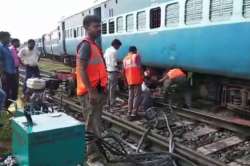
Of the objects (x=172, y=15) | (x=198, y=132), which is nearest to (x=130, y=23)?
(x=172, y=15)

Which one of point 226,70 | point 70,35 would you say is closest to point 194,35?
point 226,70

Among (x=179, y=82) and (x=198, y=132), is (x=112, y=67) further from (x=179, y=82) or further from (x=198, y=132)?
(x=198, y=132)

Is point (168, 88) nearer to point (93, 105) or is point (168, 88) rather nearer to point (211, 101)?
point (211, 101)

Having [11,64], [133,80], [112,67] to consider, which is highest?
[11,64]

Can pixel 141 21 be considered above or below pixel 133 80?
above

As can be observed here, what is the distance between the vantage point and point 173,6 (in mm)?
11328

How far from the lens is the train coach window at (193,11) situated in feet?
33.0

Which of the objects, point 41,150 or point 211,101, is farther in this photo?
point 211,101

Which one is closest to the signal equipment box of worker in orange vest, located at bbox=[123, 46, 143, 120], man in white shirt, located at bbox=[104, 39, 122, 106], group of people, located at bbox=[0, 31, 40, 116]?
group of people, located at bbox=[0, 31, 40, 116]

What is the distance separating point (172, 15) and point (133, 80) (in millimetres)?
2107

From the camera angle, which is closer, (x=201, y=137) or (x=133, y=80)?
(x=201, y=137)

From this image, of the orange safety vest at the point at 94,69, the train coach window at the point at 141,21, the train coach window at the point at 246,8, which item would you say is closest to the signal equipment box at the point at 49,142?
the orange safety vest at the point at 94,69

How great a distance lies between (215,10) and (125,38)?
5556mm

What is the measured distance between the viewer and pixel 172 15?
1134 centimetres
